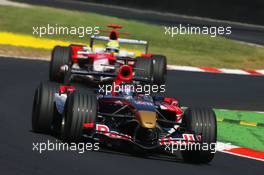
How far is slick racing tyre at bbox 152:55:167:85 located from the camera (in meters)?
19.0

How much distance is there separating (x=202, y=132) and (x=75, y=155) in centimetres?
162

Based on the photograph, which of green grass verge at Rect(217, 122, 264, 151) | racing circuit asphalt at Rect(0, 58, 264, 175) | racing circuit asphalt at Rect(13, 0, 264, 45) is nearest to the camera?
racing circuit asphalt at Rect(0, 58, 264, 175)

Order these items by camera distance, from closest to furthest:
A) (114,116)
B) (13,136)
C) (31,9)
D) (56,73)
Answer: (114,116) → (13,136) → (56,73) → (31,9)

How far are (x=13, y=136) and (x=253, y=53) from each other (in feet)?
59.8

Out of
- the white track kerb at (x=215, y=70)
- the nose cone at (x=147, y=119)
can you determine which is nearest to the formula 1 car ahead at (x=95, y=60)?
the white track kerb at (x=215, y=70)

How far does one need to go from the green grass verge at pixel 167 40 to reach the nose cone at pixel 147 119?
567 inches

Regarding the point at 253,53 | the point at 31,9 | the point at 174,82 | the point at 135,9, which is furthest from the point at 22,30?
the point at 135,9

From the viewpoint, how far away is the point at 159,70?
19.1 meters

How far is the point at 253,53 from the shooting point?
28984 mm

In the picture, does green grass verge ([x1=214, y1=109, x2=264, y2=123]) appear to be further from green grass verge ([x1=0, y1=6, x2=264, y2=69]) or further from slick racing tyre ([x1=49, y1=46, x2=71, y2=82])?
green grass verge ([x1=0, y1=6, x2=264, y2=69])

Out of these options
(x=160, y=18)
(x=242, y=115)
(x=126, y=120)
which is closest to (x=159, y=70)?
(x=242, y=115)

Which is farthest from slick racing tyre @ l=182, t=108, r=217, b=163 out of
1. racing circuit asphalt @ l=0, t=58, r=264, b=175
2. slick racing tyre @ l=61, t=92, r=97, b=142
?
slick racing tyre @ l=61, t=92, r=97, b=142

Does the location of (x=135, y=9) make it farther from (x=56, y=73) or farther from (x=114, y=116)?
(x=114, y=116)

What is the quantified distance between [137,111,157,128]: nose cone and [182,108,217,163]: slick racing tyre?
2.00ft
